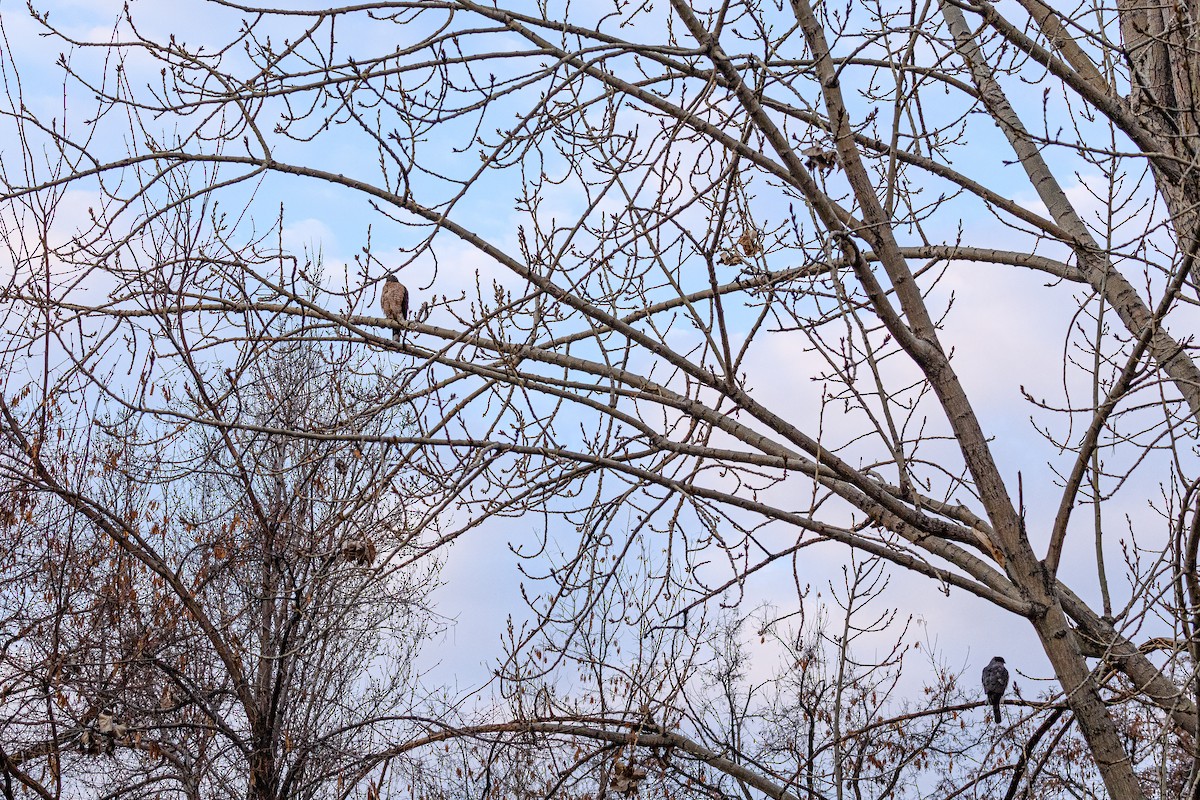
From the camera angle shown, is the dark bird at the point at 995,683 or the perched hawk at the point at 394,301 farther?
the dark bird at the point at 995,683

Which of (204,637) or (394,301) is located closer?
(394,301)

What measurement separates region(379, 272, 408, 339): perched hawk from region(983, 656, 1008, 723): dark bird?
302 cm

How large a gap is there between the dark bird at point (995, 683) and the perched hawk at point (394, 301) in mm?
3022

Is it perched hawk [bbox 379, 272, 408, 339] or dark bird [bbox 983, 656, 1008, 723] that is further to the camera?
dark bird [bbox 983, 656, 1008, 723]

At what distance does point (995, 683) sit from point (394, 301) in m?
3.14

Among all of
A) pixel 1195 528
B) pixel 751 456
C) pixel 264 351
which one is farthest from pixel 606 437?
pixel 1195 528

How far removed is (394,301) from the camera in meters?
4.38

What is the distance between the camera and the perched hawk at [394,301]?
172 inches

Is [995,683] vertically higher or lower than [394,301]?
lower

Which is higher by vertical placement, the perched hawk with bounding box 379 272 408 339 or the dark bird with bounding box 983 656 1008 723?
the perched hawk with bounding box 379 272 408 339

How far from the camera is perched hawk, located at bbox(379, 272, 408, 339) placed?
436 centimetres

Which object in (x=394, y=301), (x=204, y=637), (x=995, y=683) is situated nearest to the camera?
(x=394, y=301)

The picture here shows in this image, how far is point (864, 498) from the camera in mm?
3924

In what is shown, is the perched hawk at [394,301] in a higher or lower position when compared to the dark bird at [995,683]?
higher
